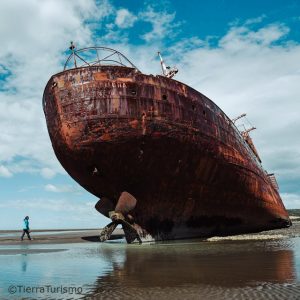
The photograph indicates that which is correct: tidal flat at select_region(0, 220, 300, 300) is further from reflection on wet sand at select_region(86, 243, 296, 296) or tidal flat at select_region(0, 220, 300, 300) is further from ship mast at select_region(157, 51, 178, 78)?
ship mast at select_region(157, 51, 178, 78)

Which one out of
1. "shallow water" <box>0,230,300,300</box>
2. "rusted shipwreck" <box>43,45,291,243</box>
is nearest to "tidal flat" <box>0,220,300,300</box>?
"shallow water" <box>0,230,300,300</box>

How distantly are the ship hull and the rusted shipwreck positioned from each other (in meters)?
0.03

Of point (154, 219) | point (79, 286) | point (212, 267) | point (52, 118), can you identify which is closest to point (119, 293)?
point (79, 286)

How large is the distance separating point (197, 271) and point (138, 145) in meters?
5.37

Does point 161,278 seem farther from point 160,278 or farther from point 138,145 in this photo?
point 138,145

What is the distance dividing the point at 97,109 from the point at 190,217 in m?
4.80

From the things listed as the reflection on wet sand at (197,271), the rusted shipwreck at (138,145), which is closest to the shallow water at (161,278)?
the reflection on wet sand at (197,271)

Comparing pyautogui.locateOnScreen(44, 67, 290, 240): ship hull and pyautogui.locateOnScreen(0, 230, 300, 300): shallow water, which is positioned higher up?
pyautogui.locateOnScreen(44, 67, 290, 240): ship hull

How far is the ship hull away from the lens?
10328 millimetres

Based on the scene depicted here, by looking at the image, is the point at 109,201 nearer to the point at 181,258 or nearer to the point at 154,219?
the point at 154,219

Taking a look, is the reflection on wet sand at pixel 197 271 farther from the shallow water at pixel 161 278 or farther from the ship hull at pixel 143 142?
the ship hull at pixel 143 142

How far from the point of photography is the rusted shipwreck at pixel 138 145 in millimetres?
10336

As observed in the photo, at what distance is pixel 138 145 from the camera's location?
10.4m

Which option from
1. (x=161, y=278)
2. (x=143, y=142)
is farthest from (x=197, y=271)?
(x=143, y=142)
